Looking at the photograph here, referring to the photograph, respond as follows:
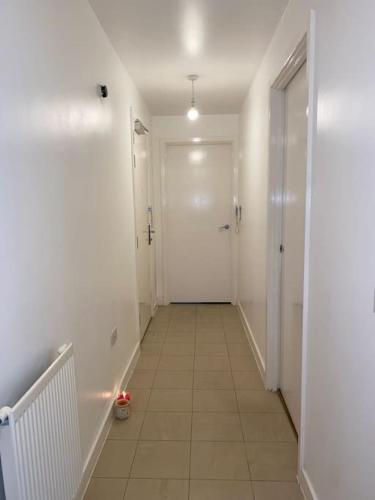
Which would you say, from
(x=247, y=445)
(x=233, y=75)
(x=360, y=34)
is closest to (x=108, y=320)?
(x=247, y=445)

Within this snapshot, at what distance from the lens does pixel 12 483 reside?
104 centimetres

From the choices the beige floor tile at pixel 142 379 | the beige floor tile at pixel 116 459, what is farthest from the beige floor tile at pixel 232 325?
the beige floor tile at pixel 116 459

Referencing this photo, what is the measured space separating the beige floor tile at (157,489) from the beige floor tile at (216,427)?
0.37 metres

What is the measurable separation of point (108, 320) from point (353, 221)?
166cm

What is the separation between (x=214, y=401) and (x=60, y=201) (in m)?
1.78

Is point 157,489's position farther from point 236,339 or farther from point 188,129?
point 188,129

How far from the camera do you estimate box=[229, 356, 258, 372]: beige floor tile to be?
313cm

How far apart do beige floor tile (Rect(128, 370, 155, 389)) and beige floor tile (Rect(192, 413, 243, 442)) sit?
554mm

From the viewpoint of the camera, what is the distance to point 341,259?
1.32 m

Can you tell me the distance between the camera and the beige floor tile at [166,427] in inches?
88.3

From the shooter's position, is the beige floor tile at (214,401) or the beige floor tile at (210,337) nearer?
the beige floor tile at (214,401)

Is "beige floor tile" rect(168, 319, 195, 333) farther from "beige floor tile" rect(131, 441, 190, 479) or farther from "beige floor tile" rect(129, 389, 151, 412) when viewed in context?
"beige floor tile" rect(131, 441, 190, 479)

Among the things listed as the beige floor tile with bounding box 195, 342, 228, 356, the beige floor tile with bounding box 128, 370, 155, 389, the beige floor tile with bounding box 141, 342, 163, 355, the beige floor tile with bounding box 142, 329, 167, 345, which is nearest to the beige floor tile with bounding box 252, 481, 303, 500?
the beige floor tile with bounding box 128, 370, 155, 389

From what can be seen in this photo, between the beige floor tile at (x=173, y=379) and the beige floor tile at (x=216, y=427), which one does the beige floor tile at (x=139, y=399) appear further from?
the beige floor tile at (x=216, y=427)
